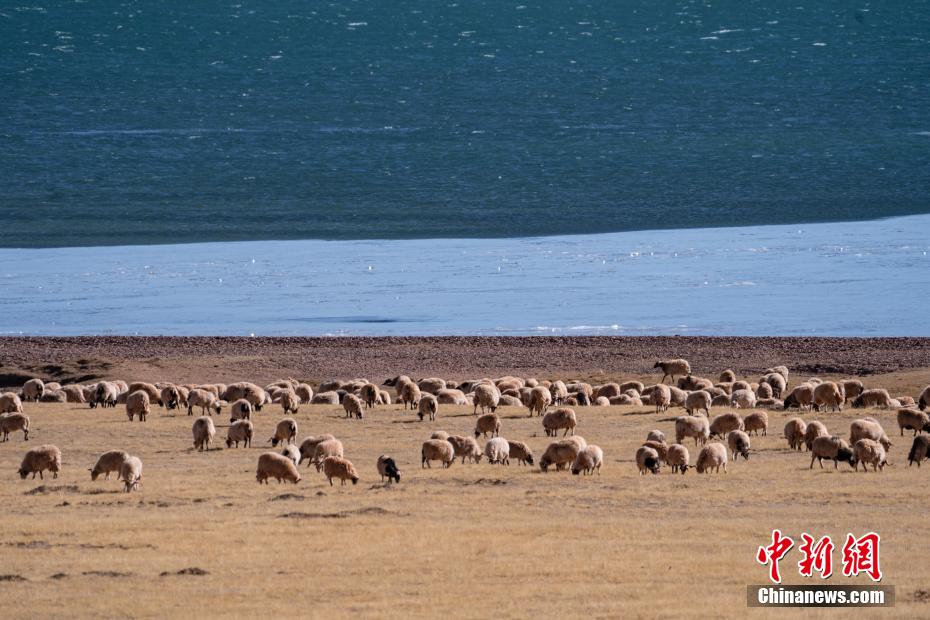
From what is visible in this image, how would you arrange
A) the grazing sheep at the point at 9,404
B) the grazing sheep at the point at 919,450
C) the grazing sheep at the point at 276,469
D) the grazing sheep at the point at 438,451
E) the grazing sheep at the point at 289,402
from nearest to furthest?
the grazing sheep at the point at 276,469 → the grazing sheep at the point at 919,450 → the grazing sheep at the point at 438,451 → the grazing sheep at the point at 9,404 → the grazing sheep at the point at 289,402

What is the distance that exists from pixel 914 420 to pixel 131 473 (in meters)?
11.2

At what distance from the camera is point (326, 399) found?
29516 millimetres

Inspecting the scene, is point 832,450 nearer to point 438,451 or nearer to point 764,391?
point 438,451

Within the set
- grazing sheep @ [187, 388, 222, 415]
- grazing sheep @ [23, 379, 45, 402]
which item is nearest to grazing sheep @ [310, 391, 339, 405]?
grazing sheep @ [187, 388, 222, 415]

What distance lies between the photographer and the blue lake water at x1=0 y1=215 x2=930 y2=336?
50.4 metres

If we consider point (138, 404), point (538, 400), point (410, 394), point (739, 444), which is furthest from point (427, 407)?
point (739, 444)

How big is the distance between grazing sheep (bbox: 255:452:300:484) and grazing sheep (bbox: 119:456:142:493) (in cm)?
143

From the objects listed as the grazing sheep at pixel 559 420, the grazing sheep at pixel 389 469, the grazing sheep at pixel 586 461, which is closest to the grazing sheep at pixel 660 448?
the grazing sheep at pixel 586 461

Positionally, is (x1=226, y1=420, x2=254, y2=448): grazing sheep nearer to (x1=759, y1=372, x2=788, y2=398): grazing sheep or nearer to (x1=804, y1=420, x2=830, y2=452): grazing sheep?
(x1=804, y1=420, x2=830, y2=452): grazing sheep

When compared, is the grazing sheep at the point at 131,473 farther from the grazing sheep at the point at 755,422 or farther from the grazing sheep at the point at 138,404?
the grazing sheep at the point at 755,422

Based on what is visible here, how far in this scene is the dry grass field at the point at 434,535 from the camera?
14.4 metres

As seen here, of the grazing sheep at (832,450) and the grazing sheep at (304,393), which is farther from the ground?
the grazing sheep at (304,393)

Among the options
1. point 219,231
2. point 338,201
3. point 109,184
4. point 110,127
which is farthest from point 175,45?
point 219,231

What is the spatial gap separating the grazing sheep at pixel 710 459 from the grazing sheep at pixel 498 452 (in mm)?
2538
